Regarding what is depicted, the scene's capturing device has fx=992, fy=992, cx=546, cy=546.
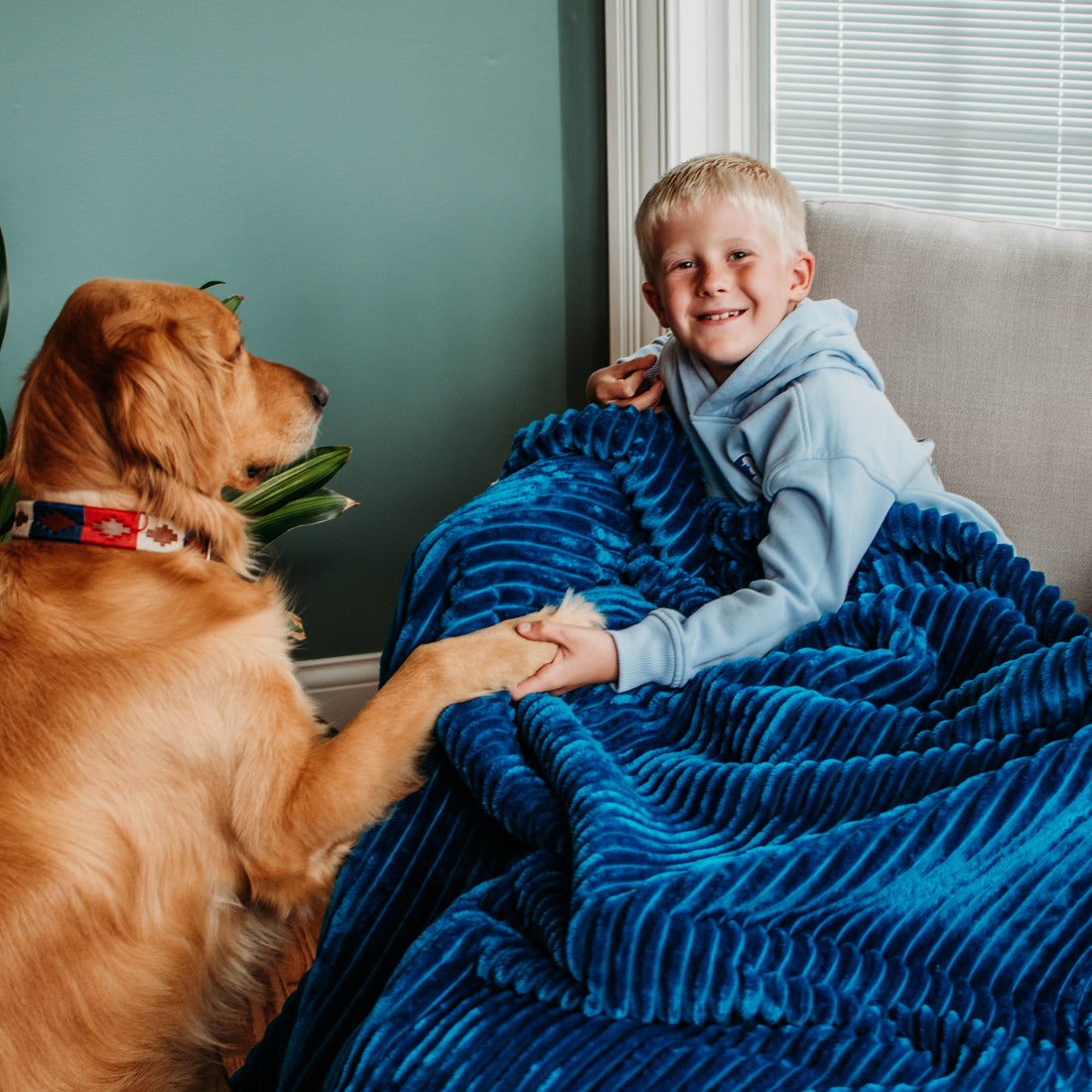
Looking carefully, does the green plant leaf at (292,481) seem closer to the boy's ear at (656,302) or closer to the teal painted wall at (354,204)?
the teal painted wall at (354,204)

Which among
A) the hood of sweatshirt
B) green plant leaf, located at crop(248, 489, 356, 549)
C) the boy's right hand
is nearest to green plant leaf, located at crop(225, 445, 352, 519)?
green plant leaf, located at crop(248, 489, 356, 549)

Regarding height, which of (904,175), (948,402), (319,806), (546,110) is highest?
(546,110)

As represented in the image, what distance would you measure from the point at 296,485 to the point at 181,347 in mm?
751

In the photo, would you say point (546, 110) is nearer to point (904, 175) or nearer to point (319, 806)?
point (904, 175)

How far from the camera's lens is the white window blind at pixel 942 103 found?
2.02 m

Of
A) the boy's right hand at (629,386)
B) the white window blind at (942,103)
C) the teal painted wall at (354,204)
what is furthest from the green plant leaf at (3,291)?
A: the white window blind at (942,103)

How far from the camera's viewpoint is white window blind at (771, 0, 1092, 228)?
2.02 metres

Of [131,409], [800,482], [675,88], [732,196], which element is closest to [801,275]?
[732,196]

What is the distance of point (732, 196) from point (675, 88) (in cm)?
90

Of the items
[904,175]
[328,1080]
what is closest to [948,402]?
[904,175]

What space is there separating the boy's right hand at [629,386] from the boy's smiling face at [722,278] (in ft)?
0.46

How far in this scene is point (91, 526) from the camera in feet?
3.87

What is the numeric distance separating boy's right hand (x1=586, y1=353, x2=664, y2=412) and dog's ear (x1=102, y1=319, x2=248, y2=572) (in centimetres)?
61

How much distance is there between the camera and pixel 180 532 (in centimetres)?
123
